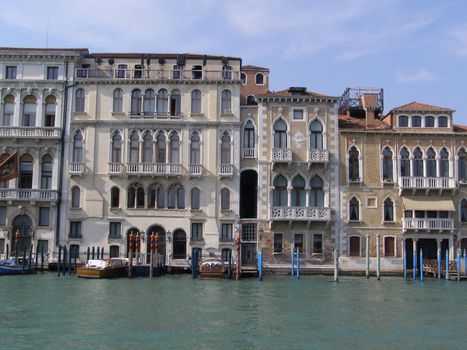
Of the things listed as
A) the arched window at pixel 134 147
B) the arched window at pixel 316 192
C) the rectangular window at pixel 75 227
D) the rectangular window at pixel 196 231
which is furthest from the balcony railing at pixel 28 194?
the arched window at pixel 316 192

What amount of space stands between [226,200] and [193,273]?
4.86m

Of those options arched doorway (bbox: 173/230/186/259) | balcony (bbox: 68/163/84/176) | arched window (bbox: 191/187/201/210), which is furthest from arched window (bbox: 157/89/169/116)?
arched doorway (bbox: 173/230/186/259)

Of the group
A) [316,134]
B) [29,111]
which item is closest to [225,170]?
[316,134]

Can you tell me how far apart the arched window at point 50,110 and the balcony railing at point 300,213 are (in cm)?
1159

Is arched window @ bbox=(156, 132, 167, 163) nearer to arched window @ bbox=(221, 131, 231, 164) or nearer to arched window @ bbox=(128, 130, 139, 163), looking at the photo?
arched window @ bbox=(128, 130, 139, 163)

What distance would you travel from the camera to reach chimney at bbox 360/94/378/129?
32.3 meters

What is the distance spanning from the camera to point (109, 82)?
104 feet

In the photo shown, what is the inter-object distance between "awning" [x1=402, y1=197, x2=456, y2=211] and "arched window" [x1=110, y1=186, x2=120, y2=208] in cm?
1363

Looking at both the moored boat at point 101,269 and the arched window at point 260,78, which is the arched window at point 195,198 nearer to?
the moored boat at point 101,269

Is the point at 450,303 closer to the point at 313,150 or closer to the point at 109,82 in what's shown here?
the point at 313,150

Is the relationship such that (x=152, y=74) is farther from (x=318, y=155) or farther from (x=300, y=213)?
(x=300, y=213)

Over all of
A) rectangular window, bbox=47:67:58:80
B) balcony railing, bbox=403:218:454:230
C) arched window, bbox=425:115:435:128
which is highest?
rectangular window, bbox=47:67:58:80

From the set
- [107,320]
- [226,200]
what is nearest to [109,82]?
[226,200]

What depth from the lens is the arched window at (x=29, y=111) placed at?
31.8 metres
